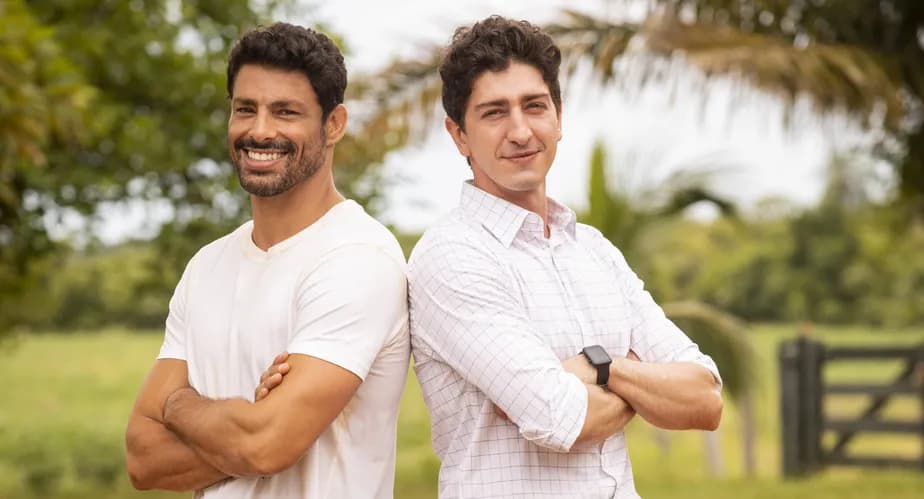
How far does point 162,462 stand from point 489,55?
1.10m

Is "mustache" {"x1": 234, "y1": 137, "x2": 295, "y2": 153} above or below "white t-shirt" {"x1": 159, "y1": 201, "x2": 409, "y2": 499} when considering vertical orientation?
above

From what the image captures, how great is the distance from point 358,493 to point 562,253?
0.69m

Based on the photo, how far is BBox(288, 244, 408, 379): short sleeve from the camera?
103 inches

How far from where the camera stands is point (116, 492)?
45.4 ft

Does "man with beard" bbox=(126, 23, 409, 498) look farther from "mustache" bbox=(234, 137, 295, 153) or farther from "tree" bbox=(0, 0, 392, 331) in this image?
"tree" bbox=(0, 0, 392, 331)

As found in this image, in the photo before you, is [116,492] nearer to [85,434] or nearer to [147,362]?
[85,434]

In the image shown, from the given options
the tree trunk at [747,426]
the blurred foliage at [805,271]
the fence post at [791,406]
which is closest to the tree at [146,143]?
the tree trunk at [747,426]

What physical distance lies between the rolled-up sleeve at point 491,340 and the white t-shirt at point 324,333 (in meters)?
0.07

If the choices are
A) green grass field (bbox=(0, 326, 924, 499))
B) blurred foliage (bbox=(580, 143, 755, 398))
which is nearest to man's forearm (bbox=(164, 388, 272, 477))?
blurred foliage (bbox=(580, 143, 755, 398))

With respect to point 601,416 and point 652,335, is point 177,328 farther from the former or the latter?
point 652,335

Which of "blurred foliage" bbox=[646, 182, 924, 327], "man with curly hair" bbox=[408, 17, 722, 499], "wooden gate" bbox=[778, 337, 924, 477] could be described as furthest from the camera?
"blurred foliage" bbox=[646, 182, 924, 327]

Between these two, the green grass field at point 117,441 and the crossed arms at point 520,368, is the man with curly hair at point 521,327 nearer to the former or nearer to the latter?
the crossed arms at point 520,368

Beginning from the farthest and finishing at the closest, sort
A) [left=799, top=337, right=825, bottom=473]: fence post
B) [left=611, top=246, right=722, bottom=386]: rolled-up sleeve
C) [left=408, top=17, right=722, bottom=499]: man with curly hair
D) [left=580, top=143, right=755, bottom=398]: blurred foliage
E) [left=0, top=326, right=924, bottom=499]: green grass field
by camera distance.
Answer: [left=799, top=337, right=825, bottom=473]: fence post
[left=0, top=326, right=924, bottom=499]: green grass field
[left=580, top=143, right=755, bottom=398]: blurred foliage
[left=611, top=246, right=722, bottom=386]: rolled-up sleeve
[left=408, top=17, right=722, bottom=499]: man with curly hair

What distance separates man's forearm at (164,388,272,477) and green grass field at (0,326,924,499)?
8403 mm
